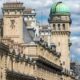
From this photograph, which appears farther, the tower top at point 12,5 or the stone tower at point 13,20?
the stone tower at point 13,20

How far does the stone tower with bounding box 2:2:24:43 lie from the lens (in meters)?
150

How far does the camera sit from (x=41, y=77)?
151 metres

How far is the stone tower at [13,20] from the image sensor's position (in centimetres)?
14988

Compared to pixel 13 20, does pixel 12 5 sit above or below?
above

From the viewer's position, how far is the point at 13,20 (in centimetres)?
15200

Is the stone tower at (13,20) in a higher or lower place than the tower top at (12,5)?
lower

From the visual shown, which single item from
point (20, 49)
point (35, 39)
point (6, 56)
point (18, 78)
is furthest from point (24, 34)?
point (6, 56)

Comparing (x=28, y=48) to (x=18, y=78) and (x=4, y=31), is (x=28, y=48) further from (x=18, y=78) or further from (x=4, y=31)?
(x=18, y=78)

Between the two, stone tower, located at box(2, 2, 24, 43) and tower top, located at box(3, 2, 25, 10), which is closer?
tower top, located at box(3, 2, 25, 10)

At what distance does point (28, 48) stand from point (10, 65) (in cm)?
3277

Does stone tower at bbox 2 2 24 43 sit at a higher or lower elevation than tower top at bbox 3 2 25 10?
lower

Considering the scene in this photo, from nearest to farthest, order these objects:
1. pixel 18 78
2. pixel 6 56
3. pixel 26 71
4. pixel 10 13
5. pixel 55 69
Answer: pixel 6 56
pixel 18 78
pixel 26 71
pixel 10 13
pixel 55 69

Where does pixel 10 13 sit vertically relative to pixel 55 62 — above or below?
above

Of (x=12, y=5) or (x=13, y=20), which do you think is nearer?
(x=12, y=5)
